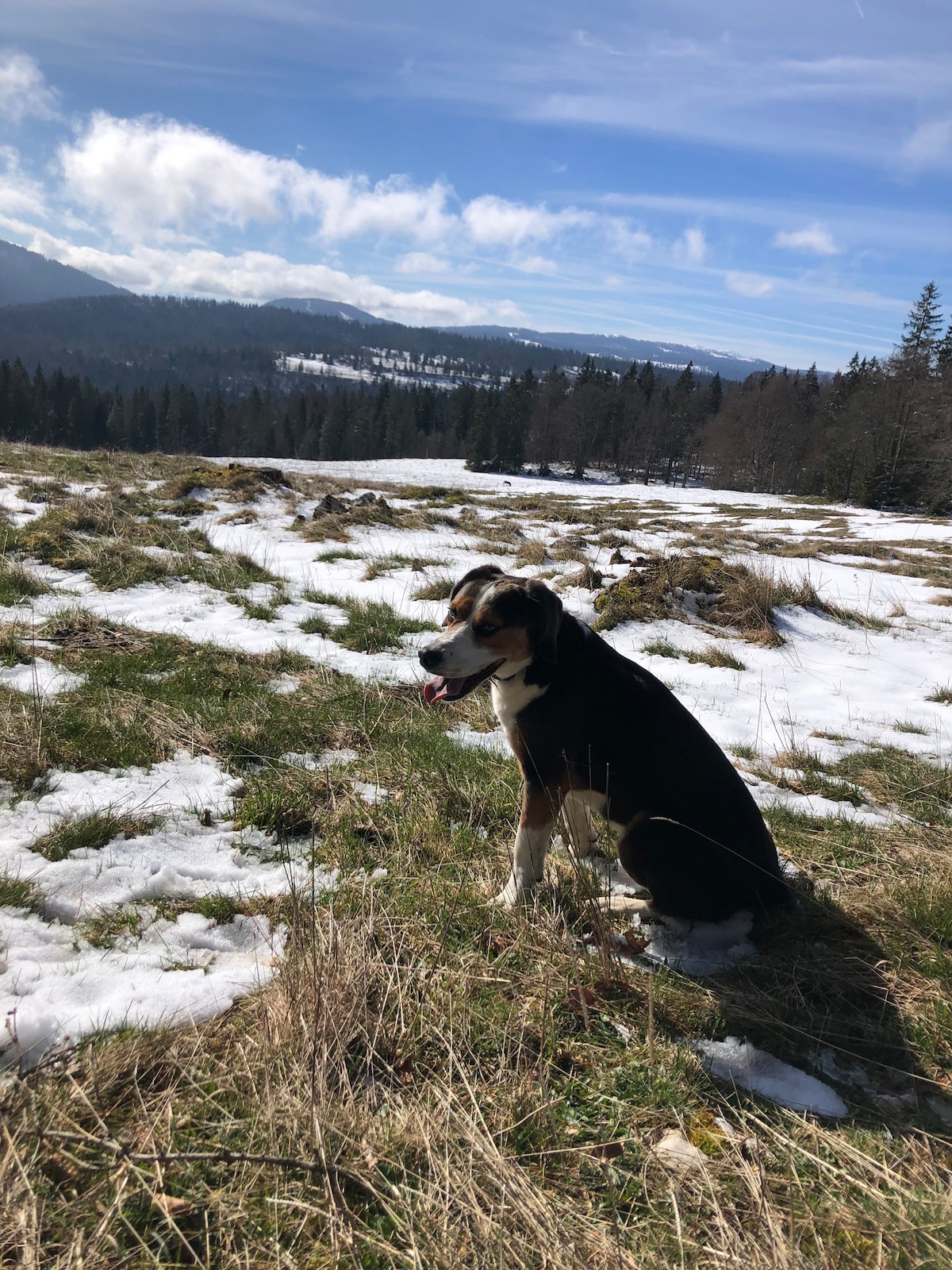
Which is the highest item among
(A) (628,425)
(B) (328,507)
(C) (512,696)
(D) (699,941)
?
(A) (628,425)

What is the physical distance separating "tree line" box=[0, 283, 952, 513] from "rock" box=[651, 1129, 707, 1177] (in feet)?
163

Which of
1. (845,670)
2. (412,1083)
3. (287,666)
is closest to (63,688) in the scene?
(287,666)

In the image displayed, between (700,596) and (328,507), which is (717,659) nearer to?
(700,596)

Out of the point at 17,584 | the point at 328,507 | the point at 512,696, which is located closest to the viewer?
the point at 512,696

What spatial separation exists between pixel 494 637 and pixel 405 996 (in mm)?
1610

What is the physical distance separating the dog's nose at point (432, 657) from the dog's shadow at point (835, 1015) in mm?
1791

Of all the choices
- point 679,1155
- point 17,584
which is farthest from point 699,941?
point 17,584

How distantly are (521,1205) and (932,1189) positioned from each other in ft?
4.09

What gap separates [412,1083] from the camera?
7.31 feet

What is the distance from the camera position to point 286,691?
5.87 meters

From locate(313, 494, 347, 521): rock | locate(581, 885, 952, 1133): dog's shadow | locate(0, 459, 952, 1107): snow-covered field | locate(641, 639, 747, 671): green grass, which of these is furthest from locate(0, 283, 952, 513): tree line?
locate(581, 885, 952, 1133): dog's shadow

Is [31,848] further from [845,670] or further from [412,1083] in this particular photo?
[845,670]

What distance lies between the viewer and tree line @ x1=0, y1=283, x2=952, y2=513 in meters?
47.1

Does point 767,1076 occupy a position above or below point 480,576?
below
